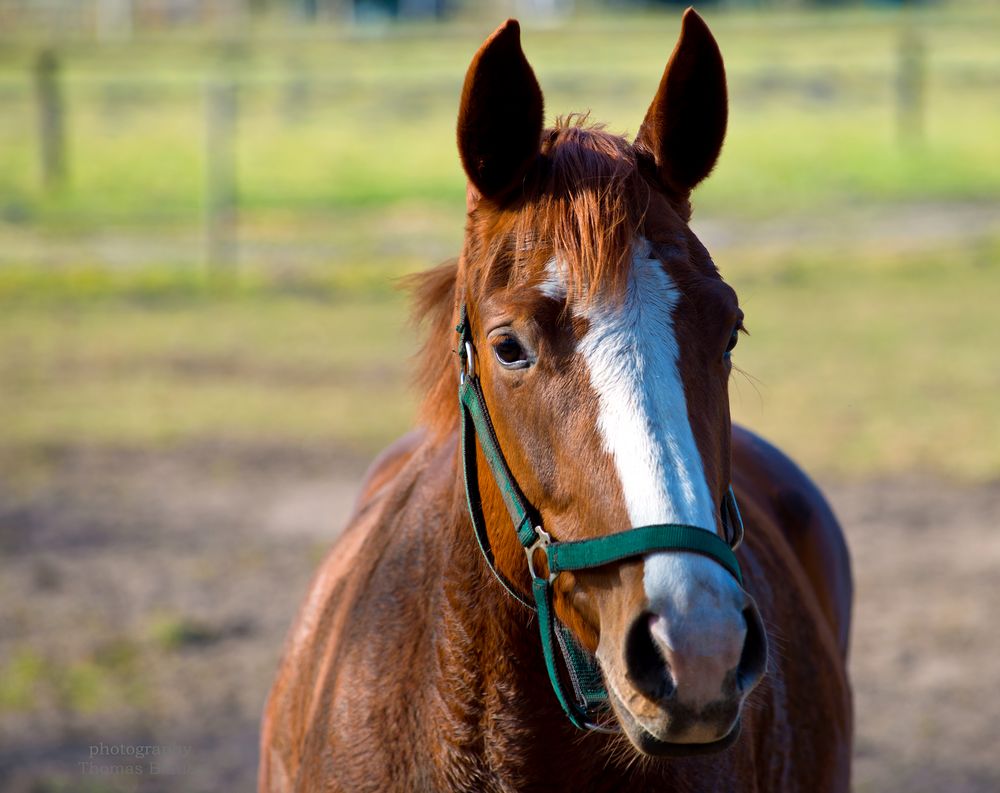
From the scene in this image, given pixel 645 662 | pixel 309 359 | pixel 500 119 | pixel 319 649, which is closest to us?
pixel 645 662

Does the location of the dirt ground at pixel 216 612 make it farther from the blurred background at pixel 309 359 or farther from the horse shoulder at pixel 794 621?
the horse shoulder at pixel 794 621

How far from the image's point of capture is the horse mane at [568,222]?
173 cm

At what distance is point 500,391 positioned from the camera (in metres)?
1.81

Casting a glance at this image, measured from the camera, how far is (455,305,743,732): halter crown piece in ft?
5.14

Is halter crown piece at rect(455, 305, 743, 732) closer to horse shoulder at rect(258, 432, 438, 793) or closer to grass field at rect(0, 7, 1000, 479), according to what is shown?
horse shoulder at rect(258, 432, 438, 793)

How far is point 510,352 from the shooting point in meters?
1.78

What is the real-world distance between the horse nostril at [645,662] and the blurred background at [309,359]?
0.71m

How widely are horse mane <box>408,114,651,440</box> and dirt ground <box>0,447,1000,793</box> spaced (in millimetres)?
2833

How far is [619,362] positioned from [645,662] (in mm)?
419

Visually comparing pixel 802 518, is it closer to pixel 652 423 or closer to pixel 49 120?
pixel 652 423

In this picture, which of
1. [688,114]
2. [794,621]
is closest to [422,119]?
[794,621]

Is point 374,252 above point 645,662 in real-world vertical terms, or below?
below

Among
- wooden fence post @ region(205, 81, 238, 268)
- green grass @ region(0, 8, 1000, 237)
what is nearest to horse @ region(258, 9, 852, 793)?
wooden fence post @ region(205, 81, 238, 268)

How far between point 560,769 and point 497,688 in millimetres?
164
